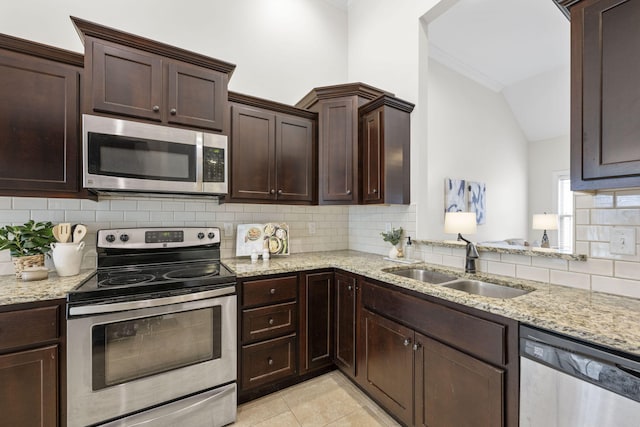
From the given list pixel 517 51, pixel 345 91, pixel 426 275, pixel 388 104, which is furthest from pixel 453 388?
pixel 517 51

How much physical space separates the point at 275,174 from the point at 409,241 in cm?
132

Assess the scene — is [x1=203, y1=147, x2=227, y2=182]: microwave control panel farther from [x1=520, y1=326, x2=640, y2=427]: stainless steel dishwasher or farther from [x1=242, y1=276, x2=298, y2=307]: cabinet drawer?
[x1=520, y1=326, x2=640, y2=427]: stainless steel dishwasher

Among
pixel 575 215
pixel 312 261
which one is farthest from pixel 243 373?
pixel 575 215

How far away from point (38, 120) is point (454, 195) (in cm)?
438

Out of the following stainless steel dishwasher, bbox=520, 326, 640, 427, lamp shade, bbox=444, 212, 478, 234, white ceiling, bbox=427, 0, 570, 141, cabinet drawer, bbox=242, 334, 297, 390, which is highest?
white ceiling, bbox=427, 0, 570, 141

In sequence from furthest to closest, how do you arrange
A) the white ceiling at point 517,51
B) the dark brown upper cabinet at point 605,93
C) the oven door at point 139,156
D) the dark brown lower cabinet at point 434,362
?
1. the white ceiling at point 517,51
2. the oven door at point 139,156
3. the dark brown lower cabinet at point 434,362
4. the dark brown upper cabinet at point 605,93

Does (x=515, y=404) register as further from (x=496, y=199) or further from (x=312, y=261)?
(x=496, y=199)

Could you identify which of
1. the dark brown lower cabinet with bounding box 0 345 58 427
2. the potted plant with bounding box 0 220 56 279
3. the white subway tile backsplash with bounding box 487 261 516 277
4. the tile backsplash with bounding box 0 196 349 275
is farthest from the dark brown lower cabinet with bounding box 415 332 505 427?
the potted plant with bounding box 0 220 56 279

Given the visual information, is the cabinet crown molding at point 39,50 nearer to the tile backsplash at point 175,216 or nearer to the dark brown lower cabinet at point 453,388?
the tile backsplash at point 175,216

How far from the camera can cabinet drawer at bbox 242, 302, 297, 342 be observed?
1967mm

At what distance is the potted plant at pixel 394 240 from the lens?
2473mm

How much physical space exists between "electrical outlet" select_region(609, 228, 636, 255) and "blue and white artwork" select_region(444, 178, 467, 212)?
8.56 feet

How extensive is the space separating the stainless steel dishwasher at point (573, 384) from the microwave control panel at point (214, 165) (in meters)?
1.98

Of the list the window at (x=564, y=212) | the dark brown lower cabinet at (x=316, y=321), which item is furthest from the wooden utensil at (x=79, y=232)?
the window at (x=564, y=212)
